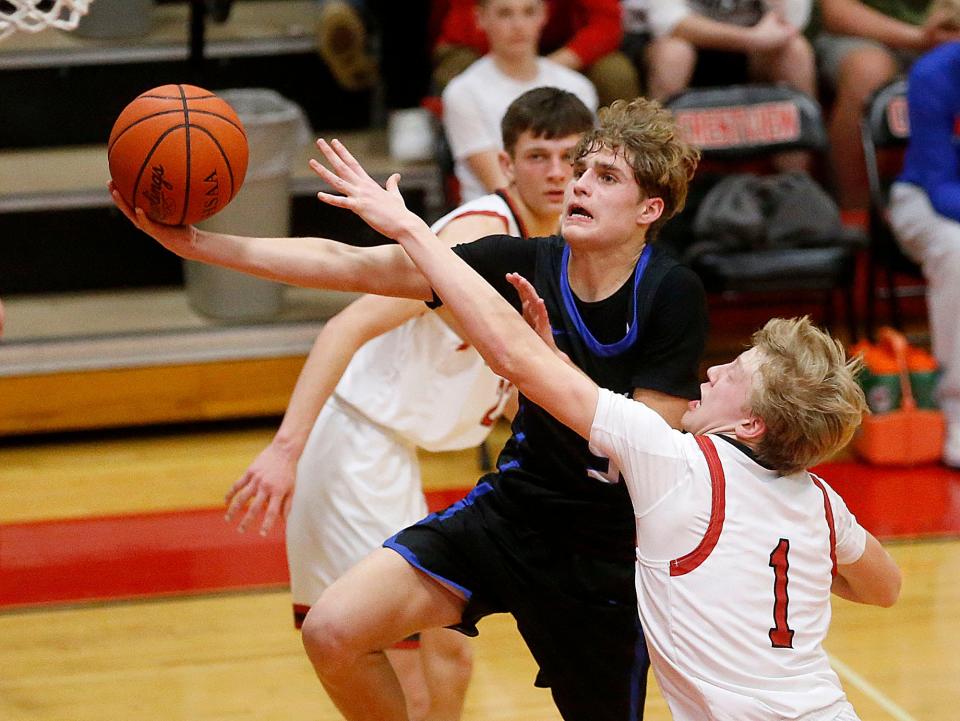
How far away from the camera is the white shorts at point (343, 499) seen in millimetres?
3449

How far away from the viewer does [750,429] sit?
7.72 ft

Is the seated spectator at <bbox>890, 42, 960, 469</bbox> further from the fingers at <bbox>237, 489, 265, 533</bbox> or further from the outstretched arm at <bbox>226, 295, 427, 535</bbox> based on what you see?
the fingers at <bbox>237, 489, 265, 533</bbox>

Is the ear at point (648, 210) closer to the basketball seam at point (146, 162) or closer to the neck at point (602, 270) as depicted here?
the neck at point (602, 270)

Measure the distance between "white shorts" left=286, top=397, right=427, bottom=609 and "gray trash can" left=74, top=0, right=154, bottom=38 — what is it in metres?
3.90

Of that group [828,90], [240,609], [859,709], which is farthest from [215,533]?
[828,90]

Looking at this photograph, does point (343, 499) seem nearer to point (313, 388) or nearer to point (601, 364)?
point (313, 388)

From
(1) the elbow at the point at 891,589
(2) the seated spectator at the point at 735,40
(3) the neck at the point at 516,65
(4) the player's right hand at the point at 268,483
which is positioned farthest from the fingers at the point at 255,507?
(2) the seated spectator at the point at 735,40

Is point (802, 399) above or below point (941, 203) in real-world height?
above

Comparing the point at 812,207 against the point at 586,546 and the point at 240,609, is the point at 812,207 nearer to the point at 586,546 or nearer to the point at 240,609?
the point at 240,609

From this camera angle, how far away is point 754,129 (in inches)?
250

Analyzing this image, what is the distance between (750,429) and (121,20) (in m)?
5.35

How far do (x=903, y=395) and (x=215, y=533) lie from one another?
115 inches

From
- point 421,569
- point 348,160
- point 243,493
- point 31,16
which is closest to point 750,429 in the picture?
point 421,569

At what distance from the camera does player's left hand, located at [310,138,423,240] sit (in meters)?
2.50
